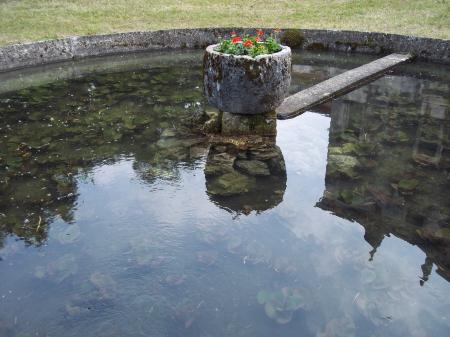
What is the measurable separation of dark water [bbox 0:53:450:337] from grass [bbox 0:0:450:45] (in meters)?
6.73

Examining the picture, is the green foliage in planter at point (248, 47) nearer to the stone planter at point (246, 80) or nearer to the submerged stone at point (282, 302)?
the stone planter at point (246, 80)

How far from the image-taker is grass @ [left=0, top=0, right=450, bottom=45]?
13234 mm

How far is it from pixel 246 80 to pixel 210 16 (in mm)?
10731

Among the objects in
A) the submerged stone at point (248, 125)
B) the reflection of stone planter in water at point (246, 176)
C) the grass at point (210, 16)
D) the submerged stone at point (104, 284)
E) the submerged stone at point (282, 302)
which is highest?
the grass at point (210, 16)

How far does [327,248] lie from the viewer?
13.1 ft

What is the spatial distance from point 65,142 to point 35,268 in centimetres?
306

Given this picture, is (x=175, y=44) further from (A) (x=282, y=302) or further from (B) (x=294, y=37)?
(A) (x=282, y=302)

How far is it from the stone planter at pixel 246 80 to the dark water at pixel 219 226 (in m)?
0.64

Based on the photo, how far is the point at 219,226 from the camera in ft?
14.2

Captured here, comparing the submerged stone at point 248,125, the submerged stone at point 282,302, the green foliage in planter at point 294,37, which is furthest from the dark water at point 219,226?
the green foliage in planter at point 294,37

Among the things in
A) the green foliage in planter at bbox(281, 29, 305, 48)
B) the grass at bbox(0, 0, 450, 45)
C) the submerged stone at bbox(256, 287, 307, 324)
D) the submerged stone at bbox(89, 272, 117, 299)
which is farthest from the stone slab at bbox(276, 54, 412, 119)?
the submerged stone at bbox(89, 272, 117, 299)

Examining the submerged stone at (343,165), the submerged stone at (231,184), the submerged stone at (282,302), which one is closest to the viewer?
the submerged stone at (282,302)

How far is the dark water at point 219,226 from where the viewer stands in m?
3.25

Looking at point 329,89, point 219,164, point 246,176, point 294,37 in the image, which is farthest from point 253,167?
point 294,37
